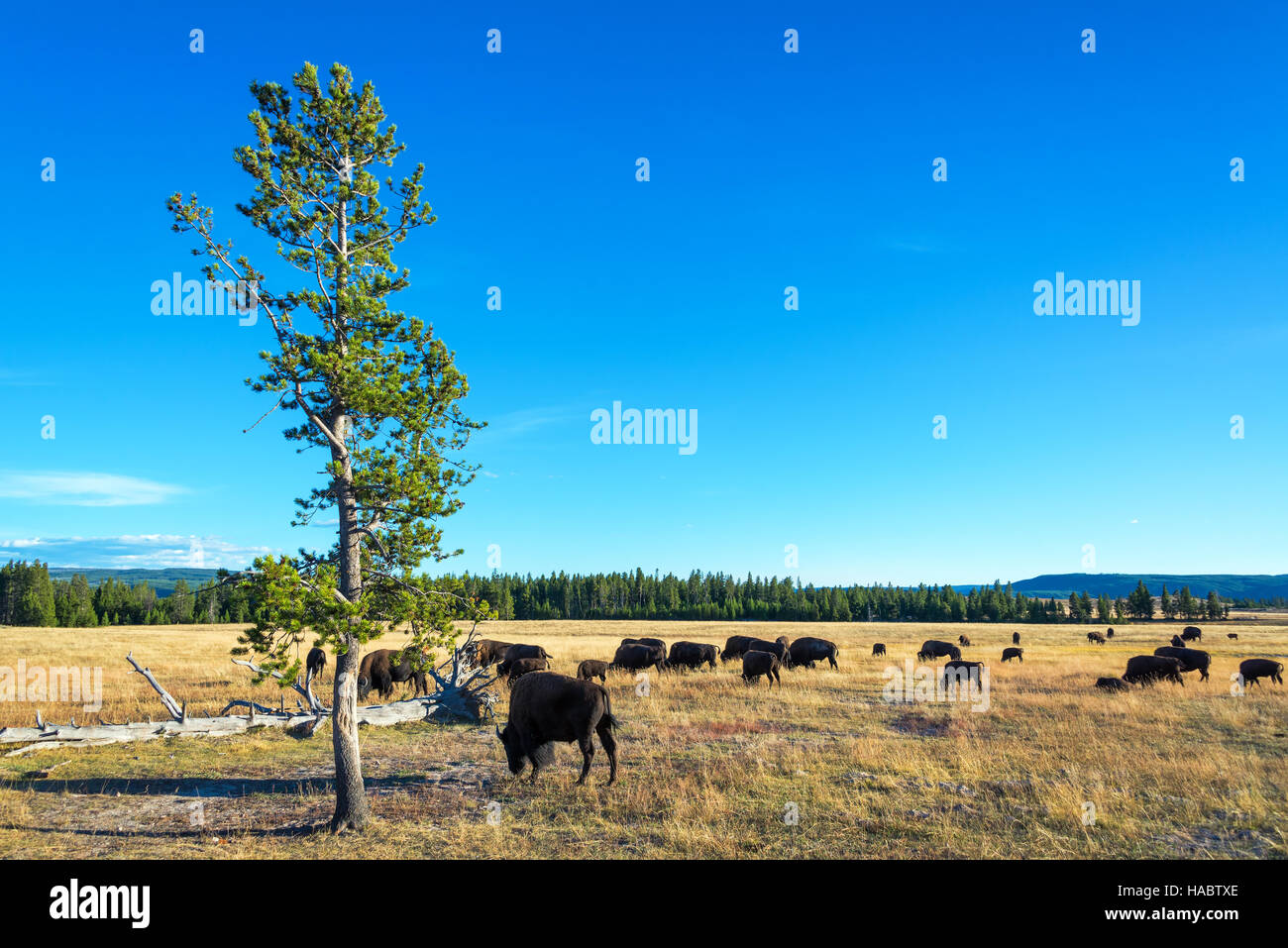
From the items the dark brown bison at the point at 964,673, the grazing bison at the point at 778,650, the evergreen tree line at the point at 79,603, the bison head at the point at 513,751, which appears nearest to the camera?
the bison head at the point at 513,751

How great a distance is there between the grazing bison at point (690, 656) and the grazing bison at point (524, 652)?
21.0 ft

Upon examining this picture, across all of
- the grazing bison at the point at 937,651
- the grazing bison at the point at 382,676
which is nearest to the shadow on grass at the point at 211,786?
the grazing bison at the point at 382,676

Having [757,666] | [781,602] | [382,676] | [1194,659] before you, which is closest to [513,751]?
[382,676]

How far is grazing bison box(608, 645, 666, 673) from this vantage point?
1254 inches

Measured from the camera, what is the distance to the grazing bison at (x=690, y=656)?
109 feet

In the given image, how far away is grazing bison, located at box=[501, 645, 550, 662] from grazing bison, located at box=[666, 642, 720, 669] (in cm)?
641

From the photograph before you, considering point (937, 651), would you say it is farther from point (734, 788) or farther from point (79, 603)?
point (79, 603)

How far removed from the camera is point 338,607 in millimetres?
9250

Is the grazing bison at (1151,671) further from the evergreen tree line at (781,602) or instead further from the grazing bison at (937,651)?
the evergreen tree line at (781,602)

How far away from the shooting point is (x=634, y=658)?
31.9 meters

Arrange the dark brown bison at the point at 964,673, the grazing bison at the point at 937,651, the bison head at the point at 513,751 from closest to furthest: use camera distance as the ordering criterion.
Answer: the bison head at the point at 513,751
the dark brown bison at the point at 964,673
the grazing bison at the point at 937,651
